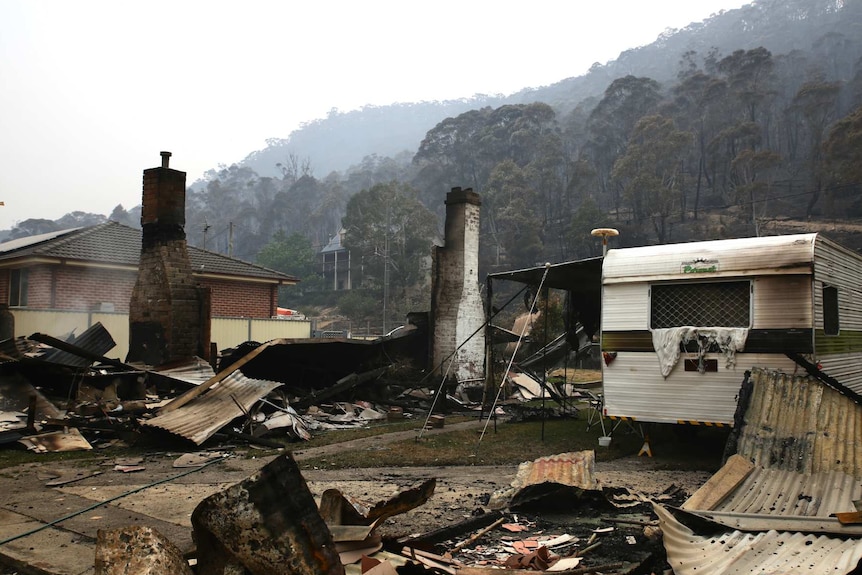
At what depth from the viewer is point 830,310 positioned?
26.0ft

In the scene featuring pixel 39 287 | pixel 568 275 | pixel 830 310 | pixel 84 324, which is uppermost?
pixel 568 275

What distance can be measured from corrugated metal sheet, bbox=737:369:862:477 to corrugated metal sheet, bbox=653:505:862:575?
6.59 feet

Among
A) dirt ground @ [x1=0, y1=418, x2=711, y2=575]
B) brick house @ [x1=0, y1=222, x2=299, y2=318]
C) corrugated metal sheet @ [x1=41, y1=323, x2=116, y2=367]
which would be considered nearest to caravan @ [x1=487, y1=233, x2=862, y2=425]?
dirt ground @ [x1=0, y1=418, x2=711, y2=575]

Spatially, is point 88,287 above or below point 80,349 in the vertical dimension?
above

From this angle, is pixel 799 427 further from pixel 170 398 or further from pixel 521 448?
pixel 170 398

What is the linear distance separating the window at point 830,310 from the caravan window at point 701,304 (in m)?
0.96

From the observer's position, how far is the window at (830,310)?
7.73 meters

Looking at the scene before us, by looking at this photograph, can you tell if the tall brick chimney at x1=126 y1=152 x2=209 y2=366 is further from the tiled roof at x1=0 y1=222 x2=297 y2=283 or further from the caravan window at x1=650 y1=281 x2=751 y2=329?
the caravan window at x1=650 y1=281 x2=751 y2=329

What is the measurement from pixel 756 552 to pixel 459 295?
11.7 meters

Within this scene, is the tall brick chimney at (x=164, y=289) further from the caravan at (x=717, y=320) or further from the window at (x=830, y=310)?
the window at (x=830, y=310)

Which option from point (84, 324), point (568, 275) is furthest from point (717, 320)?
point (84, 324)

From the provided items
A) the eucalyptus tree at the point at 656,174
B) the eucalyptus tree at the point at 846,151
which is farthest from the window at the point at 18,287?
the eucalyptus tree at the point at 846,151

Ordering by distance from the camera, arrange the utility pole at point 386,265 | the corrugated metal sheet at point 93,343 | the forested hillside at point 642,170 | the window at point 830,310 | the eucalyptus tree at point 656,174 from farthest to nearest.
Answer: the eucalyptus tree at point 656,174, the forested hillside at point 642,170, the utility pole at point 386,265, the corrugated metal sheet at point 93,343, the window at point 830,310

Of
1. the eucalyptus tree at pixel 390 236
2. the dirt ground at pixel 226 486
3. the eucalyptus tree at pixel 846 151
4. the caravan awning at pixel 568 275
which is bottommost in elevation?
the dirt ground at pixel 226 486
